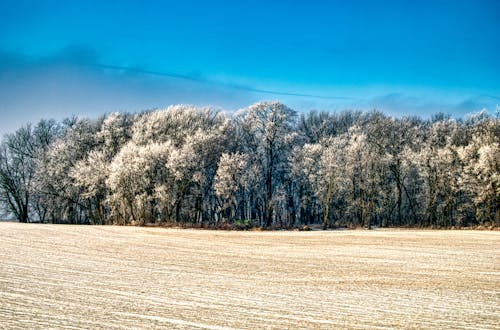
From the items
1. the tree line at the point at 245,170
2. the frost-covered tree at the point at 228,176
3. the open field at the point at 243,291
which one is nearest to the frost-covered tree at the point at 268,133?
the tree line at the point at 245,170

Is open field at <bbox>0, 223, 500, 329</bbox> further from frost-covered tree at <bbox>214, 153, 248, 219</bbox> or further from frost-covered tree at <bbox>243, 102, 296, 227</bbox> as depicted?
frost-covered tree at <bbox>243, 102, 296, 227</bbox>

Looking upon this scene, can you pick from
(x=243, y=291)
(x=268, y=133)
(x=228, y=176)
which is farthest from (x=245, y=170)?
(x=243, y=291)

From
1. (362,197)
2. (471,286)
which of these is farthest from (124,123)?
(471,286)

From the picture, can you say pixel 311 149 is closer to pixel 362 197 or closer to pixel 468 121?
pixel 362 197

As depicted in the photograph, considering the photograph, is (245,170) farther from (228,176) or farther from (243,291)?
(243,291)

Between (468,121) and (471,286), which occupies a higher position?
(468,121)

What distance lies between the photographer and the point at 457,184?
64250mm

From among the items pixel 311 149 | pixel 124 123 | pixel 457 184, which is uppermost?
pixel 124 123

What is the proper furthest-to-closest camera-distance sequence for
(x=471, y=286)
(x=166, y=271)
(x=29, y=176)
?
(x=29, y=176) → (x=166, y=271) → (x=471, y=286)

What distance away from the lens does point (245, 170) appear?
66375 mm

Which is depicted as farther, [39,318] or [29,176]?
[29,176]

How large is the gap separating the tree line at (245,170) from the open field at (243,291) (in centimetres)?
3859

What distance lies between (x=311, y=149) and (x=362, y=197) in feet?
36.7

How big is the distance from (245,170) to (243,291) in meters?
53.1
